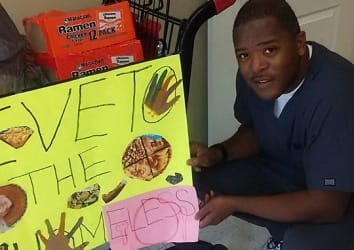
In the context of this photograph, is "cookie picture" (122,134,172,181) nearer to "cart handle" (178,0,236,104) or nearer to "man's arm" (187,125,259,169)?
"cart handle" (178,0,236,104)

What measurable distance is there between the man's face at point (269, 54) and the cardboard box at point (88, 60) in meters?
0.22

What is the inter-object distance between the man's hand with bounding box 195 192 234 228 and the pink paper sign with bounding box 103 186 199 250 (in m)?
0.03

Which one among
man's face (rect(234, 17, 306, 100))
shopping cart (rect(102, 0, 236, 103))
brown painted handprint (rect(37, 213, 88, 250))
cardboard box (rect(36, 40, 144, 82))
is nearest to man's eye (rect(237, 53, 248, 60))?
man's face (rect(234, 17, 306, 100))

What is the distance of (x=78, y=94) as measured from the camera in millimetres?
827

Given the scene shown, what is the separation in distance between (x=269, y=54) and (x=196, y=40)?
0.77 meters

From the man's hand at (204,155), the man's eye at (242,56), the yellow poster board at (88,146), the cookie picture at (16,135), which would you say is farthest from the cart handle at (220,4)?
the cookie picture at (16,135)

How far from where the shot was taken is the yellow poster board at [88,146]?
0.81m

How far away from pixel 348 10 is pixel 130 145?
1519 mm

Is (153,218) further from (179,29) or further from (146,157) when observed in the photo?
(179,29)

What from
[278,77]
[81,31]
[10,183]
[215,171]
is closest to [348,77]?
[278,77]

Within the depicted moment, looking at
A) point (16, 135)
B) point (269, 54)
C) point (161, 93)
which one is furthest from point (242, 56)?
point (16, 135)

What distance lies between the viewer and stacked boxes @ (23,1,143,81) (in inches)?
40.7

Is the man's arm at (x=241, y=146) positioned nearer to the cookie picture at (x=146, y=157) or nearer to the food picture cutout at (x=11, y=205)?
the cookie picture at (x=146, y=157)

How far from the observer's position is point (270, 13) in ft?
3.41
